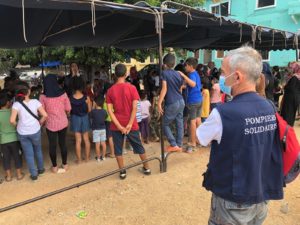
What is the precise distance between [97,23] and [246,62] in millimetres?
5273

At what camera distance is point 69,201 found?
13.1ft

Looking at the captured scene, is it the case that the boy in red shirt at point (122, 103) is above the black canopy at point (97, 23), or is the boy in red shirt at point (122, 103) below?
below

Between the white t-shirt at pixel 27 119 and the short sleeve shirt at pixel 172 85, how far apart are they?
2.12 m

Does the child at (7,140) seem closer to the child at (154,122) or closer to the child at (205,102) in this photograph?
the child at (154,122)

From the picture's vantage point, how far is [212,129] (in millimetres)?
1751

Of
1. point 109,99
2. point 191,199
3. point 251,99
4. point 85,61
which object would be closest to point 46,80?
point 109,99

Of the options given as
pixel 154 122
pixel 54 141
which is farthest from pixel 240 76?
pixel 154 122

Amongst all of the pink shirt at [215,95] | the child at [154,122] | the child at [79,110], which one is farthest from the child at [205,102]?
the child at [79,110]

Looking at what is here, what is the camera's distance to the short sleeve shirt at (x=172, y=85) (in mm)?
5195

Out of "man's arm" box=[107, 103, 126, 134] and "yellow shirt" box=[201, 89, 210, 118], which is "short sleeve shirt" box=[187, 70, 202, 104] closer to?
"yellow shirt" box=[201, 89, 210, 118]

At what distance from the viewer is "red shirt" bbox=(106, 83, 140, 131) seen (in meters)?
4.30

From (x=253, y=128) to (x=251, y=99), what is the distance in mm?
168

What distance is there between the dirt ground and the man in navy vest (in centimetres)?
173

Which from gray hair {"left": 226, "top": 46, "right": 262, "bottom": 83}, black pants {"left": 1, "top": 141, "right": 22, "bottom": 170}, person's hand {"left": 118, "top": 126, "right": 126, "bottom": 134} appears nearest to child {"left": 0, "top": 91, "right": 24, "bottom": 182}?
black pants {"left": 1, "top": 141, "right": 22, "bottom": 170}
